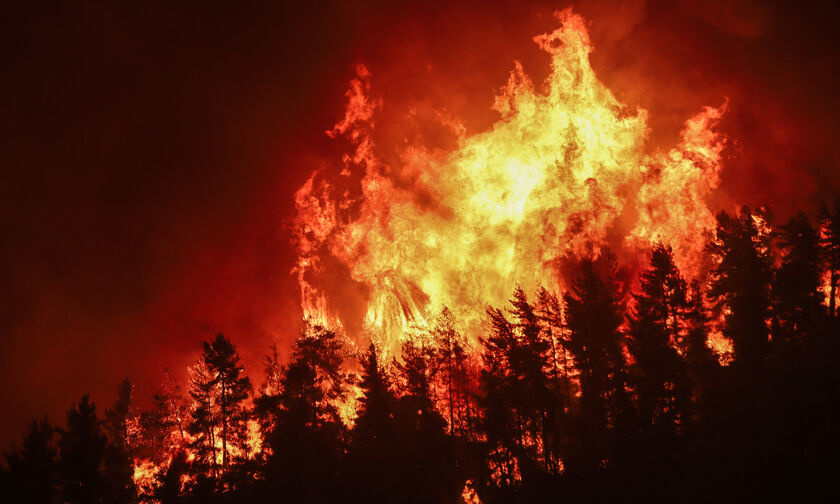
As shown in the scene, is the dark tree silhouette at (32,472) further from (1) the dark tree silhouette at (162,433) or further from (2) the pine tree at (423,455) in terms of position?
(2) the pine tree at (423,455)

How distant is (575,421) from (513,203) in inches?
1456

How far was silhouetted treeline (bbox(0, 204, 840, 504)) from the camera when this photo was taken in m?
26.4

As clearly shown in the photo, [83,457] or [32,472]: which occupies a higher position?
[83,457]

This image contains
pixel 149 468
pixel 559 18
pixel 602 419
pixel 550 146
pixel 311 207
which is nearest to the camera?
pixel 602 419

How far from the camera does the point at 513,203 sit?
215ft

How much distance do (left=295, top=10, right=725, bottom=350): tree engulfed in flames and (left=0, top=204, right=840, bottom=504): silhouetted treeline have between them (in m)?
18.8

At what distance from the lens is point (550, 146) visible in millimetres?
65500

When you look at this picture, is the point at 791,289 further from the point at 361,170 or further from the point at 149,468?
the point at 149,468

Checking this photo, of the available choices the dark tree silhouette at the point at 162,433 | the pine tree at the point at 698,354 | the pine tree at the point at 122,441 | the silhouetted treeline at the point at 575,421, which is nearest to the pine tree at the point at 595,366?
the silhouetted treeline at the point at 575,421

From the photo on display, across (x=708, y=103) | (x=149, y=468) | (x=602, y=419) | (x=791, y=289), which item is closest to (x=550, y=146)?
(x=708, y=103)

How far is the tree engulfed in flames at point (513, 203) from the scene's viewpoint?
2304 inches

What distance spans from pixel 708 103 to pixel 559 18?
72.8 ft

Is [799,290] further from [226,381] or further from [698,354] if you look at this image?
[226,381]

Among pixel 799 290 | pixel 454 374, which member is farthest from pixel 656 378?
pixel 799 290
